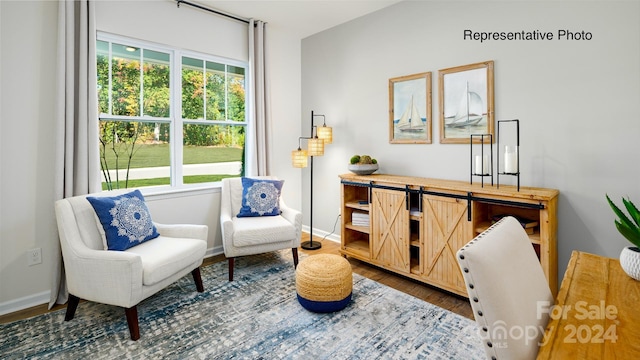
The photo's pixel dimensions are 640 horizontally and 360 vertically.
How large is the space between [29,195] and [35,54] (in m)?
1.09

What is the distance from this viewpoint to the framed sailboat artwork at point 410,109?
A: 10.5 ft

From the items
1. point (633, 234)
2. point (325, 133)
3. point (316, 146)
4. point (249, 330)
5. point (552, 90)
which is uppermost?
point (552, 90)

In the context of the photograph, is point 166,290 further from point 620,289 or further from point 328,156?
point 620,289

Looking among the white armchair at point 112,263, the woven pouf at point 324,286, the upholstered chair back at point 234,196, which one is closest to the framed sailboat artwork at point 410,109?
the woven pouf at point 324,286

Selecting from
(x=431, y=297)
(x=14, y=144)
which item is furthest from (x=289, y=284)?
(x=14, y=144)

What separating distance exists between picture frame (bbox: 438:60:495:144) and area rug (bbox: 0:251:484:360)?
1.52 m

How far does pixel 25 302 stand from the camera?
2547mm

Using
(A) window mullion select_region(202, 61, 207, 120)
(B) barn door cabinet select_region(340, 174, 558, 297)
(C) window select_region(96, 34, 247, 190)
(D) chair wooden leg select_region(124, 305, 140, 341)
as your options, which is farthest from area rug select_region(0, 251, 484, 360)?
(A) window mullion select_region(202, 61, 207, 120)

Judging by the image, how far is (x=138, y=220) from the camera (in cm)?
255

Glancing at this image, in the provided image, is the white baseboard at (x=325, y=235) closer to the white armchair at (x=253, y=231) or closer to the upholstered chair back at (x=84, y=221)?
the white armchair at (x=253, y=231)

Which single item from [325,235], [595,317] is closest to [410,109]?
[325,235]

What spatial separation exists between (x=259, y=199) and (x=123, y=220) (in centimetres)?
130

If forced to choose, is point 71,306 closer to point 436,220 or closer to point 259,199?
point 259,199

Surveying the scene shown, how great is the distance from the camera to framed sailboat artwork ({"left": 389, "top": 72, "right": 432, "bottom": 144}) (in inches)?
126
